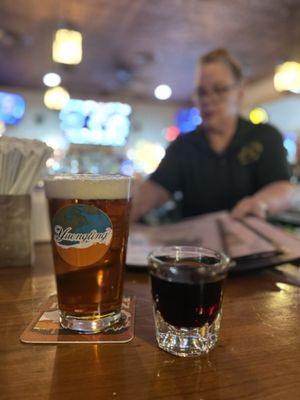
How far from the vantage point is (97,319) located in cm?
50

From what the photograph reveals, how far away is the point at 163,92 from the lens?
8141mm

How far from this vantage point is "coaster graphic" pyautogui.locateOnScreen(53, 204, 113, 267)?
1.57 ft

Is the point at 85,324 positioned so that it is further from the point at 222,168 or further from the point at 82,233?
the point at 222,168

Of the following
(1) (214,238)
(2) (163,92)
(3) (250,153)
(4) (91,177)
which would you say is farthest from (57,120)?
(4) (91,177)

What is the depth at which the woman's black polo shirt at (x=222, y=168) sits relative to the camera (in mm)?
1649

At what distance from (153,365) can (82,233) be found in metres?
0.18

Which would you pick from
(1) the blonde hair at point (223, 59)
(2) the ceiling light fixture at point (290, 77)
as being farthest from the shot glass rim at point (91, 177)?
(2) the ceiling light fixture at point (290, 77)

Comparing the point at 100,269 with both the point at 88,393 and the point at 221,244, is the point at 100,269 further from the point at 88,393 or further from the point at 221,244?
the point at 221,244

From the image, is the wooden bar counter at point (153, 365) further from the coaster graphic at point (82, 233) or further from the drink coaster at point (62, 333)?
the coaster graphic at point (82, 233)

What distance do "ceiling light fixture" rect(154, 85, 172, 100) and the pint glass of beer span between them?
24.6 feet

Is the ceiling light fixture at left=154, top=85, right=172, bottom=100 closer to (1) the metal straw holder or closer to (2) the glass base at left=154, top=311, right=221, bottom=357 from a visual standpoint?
(1) the metal straw holder

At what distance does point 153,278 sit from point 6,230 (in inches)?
16.8

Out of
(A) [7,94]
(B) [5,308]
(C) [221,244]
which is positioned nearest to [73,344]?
(B) [5,308]

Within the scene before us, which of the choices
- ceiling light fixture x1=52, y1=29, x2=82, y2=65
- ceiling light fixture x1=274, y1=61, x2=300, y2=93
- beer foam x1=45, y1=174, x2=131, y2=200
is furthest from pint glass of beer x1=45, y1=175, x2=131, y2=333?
ceiling light fixture x1=274, y1=61, x2=300, y2=93
